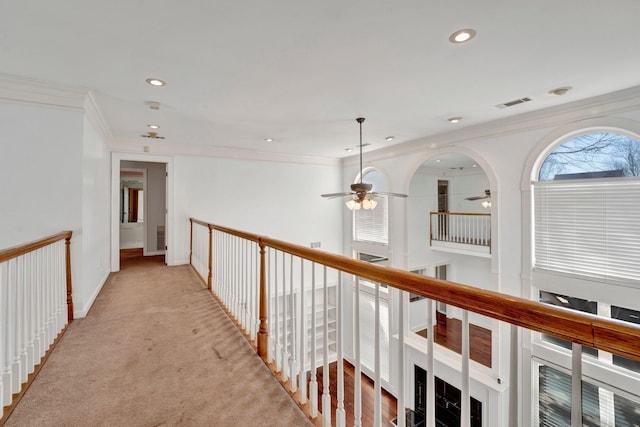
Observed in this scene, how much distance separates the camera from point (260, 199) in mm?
6508

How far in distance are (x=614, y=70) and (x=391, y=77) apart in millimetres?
2036

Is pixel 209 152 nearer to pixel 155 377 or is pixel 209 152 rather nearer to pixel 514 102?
pixel 155 377

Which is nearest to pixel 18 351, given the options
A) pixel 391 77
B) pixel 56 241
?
pixel 56 241

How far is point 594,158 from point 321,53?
360 cm

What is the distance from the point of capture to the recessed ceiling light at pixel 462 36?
82.6 inches

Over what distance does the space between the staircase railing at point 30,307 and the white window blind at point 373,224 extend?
17.3 feet

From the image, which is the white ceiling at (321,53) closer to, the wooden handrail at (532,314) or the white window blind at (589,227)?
the white window blind at (589,227)

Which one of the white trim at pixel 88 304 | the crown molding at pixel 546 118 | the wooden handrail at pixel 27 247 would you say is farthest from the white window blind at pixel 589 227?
the white trim at pixel 88 304

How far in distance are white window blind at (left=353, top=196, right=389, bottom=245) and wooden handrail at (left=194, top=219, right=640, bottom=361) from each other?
5.40 meters

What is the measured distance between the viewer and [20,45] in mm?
2250

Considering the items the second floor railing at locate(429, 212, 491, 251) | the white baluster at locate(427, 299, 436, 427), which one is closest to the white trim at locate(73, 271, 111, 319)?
the white baluster at locate(427, 299, 436, 427)

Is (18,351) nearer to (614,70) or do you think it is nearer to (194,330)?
(194,330)

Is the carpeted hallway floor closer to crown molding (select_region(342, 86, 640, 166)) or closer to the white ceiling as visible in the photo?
the white ceiling

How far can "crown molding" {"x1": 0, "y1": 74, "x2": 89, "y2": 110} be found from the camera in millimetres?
2799
